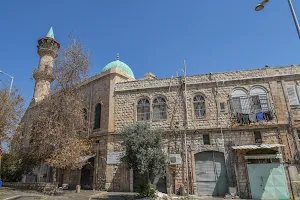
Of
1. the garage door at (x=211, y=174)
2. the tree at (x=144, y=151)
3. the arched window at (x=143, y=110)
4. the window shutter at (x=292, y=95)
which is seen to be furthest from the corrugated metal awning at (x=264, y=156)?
the arched window at (x=143, y=110)

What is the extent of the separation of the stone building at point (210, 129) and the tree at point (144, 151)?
1.35m

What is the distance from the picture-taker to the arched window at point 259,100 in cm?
1467

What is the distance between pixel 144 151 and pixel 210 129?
552 cm

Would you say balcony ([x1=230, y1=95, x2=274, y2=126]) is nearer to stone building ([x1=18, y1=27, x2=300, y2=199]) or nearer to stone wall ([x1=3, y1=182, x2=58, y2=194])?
stone building ([x1=18, y1=27, x2=300, y2=199])

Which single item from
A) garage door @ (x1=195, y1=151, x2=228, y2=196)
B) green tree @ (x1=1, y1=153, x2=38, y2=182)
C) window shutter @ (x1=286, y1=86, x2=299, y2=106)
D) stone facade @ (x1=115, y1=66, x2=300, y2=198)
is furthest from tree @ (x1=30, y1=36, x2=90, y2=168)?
window shutter @ (x1=286, y1=86, x2=299, y2=106)

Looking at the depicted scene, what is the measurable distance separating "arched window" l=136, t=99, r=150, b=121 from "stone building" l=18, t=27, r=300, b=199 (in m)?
0.08

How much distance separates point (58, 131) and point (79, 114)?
1.92m

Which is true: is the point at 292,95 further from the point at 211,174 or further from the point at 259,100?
the point at 211,174

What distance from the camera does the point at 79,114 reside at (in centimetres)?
1505

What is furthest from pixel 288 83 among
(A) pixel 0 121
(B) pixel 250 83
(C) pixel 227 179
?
(A) pixel 0 121

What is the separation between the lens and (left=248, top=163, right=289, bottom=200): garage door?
1258cm

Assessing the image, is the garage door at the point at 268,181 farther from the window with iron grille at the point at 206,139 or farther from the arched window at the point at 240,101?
the arched window at the point at 240,101

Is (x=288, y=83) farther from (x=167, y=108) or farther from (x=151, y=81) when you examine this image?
(x=151, y=81)

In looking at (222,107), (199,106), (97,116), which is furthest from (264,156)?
(97,116)
